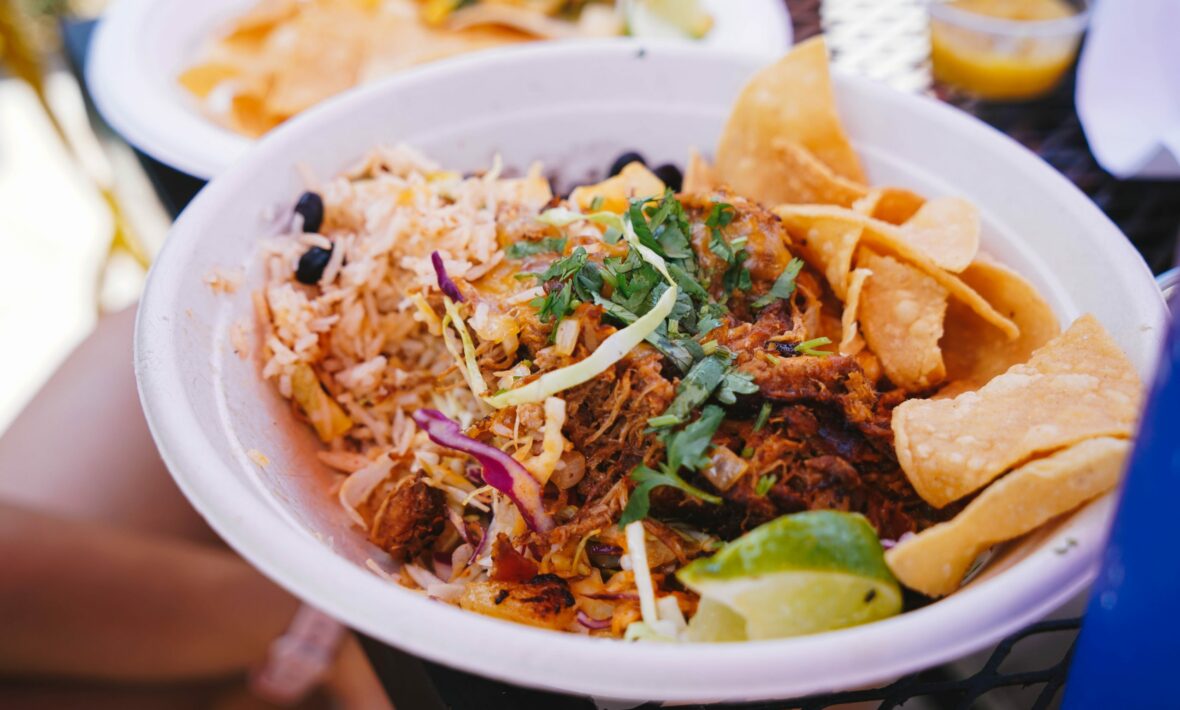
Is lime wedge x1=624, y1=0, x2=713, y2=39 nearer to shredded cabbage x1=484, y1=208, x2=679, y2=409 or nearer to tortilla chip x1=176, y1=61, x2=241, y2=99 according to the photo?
tortilla chip x1=176, y1=61, x2=241, y2=99

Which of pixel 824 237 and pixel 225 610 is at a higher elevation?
pixel 824 237

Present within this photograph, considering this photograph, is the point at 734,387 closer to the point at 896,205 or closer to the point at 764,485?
the point at 764,485

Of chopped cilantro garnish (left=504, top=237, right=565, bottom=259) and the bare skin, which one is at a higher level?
chopped cilantro garnish (left=504, top=237, right=565, bottom=259)

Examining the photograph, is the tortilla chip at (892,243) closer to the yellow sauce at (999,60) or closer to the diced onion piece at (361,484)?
the diced onion piece at (361,484)

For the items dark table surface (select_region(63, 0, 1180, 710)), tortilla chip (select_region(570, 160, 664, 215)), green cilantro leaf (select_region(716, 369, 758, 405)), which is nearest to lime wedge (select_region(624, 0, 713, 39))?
dark table surface (select_region(63, 0, 1180, 710))

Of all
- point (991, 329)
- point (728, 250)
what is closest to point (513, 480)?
point (728, 250)

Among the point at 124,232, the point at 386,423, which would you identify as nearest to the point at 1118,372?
the point at 386,423

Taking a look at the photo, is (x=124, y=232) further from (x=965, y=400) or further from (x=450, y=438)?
(x=965, y=400)
